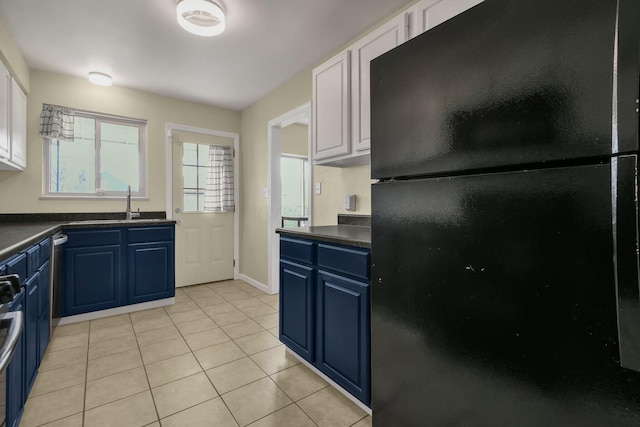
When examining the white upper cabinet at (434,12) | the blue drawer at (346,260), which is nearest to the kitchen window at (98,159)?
the blue drawer at (346,260)

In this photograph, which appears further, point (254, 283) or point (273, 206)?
point (254, 283)

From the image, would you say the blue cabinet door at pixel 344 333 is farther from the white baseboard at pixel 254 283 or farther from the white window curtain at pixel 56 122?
the white window curtain at pixel 56 122

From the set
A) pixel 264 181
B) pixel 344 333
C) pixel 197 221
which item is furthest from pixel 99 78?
pixel 344 333

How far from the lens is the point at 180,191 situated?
12.9 ft

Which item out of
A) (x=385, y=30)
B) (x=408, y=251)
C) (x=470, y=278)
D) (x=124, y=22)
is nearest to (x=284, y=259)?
(x=408, y=251)

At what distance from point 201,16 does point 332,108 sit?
1115 mm

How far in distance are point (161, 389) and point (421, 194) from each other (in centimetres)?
188

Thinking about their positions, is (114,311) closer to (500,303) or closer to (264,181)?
(264,181)

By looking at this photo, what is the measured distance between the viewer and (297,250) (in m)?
1.97

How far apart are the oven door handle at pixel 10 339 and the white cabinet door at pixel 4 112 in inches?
88.5

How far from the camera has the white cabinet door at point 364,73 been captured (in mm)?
1798

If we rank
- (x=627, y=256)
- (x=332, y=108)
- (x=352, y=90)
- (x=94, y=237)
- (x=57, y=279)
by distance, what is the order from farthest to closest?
1. (x=94, y=237)
2. (x=57, y=279)
3. (x=332, y=108)
4. (x=352, y=90)
5. (x=627, y=256)

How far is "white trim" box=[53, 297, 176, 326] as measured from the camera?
2.71 m

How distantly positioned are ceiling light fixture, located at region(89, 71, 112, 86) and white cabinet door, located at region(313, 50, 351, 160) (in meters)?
2.34
